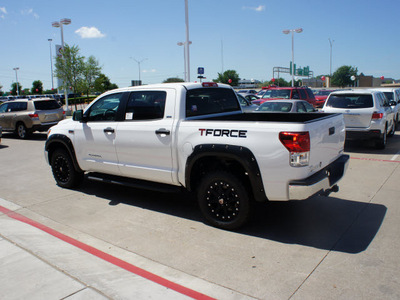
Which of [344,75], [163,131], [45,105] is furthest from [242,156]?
[344,75]

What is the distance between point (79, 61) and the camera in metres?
30.3

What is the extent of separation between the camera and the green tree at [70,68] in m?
29.9

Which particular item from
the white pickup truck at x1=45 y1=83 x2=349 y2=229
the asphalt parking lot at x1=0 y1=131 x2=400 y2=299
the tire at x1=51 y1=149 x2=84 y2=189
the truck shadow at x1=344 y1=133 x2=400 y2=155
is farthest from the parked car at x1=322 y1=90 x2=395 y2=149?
the tire at x1=51 y1=149 x2=84 y2=189

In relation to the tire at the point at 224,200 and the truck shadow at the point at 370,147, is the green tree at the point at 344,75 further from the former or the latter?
the tire at the point at 224,200

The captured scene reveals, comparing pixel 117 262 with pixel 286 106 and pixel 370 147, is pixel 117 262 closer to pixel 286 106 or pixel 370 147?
pixel 370 147

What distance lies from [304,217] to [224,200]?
4.50ft

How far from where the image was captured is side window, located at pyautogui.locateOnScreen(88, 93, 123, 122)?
5.97 meters

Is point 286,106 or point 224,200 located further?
point 286,106

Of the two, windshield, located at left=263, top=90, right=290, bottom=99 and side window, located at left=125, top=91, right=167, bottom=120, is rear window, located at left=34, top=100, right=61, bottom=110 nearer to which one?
windshield, located at left=263, top=90, right=290, bottom=99

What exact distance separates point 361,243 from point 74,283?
3.25 m

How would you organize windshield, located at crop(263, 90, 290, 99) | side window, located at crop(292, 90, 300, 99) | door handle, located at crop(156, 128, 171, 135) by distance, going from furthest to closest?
windshield, located at crop(263, 90, 290, 99)
side window, located at crop(292, 90, 300, 99)
door handle, located at crop(156, 128, 171, 135)

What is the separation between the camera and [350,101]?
10492 mm

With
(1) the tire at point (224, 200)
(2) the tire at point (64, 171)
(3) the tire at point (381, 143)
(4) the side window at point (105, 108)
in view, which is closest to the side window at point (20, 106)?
(2) the tire at point (64, 171)

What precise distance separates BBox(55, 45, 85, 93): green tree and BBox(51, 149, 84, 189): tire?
82.0 feet
